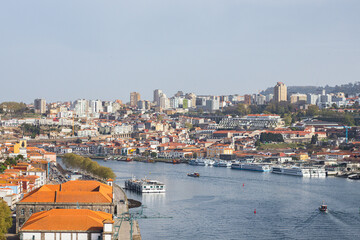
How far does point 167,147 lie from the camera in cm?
3312

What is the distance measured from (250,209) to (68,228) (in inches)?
239

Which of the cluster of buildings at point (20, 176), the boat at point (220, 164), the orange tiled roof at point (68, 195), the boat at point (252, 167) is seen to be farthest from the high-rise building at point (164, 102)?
the orange tiled roof at point (68, 195)

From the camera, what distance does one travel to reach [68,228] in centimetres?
782

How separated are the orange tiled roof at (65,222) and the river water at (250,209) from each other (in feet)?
5.17

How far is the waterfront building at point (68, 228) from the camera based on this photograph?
772 centimetres

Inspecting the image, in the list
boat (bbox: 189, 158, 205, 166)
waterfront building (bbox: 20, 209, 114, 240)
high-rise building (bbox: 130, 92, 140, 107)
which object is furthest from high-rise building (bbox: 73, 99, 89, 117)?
waterfront building (bbox: 20, 209, 114, 240)

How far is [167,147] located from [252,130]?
684 cm

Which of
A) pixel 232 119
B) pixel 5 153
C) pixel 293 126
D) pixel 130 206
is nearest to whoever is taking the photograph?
pixel 130 206

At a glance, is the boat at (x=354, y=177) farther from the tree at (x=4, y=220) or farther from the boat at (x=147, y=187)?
the tree at (x=4, y=220)

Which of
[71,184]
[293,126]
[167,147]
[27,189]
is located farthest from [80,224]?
[293,126]

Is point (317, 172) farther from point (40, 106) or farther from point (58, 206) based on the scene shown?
point (40, 106)

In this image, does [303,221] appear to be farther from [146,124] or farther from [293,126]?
[146,124]

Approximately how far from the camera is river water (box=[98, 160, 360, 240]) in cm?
1066

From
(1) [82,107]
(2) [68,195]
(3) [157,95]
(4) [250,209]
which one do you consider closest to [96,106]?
(1) [82,107]
